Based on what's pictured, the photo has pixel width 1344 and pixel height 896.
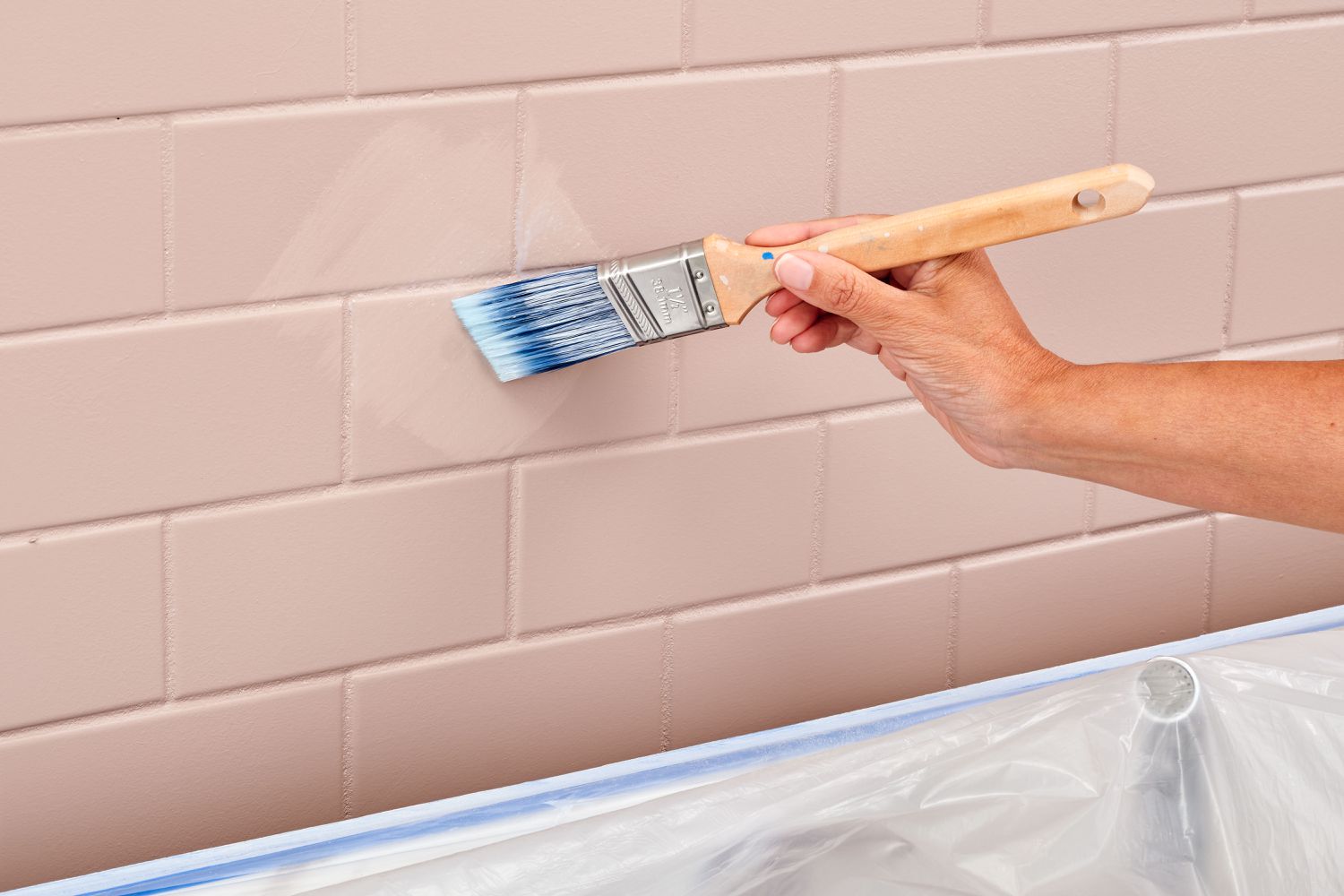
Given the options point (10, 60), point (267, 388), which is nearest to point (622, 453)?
point (267, 388)

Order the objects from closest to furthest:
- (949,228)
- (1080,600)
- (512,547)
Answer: (949,228), (512,547), (1080,600)

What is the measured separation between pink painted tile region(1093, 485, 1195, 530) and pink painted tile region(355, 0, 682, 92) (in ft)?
1.97

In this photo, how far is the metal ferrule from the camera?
971 mm

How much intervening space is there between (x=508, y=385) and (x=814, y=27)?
14.4 inches

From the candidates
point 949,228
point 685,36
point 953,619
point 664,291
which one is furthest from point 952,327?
point 953,619

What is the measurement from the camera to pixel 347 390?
103 cm

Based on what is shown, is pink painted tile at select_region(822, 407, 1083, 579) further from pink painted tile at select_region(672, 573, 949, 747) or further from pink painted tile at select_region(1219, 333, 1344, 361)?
pink painted tile at select_region(1219, 333, 1344, 361)

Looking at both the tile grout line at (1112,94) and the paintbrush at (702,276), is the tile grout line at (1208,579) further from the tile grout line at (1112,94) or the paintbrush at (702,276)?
the paintbrush at (702,276)

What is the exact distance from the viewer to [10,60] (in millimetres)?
875

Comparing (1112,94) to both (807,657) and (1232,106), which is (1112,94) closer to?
(1232,106)

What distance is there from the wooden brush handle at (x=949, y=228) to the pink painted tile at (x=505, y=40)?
0.18 meters

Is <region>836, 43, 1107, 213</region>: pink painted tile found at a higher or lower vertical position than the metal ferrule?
higher

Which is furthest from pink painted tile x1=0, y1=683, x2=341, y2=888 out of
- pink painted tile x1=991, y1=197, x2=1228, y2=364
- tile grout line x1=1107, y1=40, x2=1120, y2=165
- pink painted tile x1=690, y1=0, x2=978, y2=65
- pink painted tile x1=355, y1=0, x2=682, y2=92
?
tile grout line x1=1107, y1=40, x2=1120, y2=165

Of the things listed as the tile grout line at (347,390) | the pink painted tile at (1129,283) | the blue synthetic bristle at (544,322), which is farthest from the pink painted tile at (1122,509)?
the tile grout line at (347,390)
